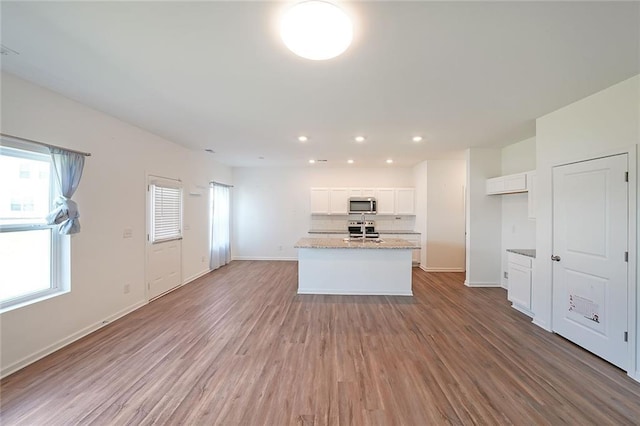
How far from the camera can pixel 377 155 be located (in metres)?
5.64

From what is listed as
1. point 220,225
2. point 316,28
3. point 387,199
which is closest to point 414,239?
point 387,199

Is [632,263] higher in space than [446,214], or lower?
lower

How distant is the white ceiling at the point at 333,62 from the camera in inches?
62.4

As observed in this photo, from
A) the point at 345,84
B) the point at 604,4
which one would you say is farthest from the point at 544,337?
the point at 345,84

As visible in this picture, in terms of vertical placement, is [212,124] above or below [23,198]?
above

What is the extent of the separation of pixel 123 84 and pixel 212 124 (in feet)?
3.99

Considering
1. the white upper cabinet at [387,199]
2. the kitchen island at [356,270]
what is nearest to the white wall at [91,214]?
the kitchen island at [356,270]

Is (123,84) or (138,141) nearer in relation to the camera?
(123,84)

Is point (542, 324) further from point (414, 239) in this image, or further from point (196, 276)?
point (196, 276)

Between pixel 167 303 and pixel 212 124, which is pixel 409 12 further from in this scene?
pixel 167 303

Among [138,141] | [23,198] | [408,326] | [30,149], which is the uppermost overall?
[138,141]

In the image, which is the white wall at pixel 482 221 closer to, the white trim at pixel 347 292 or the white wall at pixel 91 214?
the white trim at pixel 347 292

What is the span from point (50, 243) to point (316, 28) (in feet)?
11.4

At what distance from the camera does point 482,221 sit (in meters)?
4.91
